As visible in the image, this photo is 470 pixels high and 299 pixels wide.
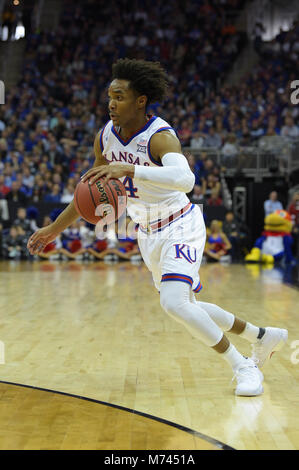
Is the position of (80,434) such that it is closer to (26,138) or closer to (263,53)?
(26,138)

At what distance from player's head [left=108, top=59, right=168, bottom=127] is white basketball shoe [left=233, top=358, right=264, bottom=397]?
1673 millimetres

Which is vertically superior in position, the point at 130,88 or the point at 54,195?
the point at 130,88

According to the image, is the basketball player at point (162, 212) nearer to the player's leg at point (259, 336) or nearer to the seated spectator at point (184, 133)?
the player's leg at point (259, 336)

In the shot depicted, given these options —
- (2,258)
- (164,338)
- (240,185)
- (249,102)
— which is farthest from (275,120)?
(164,338)

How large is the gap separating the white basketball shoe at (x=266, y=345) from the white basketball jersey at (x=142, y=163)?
3.48 ft

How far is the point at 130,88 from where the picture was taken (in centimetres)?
386

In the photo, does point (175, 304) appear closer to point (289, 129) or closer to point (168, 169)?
point (168, 169)

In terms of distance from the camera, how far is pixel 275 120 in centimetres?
1809

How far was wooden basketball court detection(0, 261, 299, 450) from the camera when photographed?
9.59 feet

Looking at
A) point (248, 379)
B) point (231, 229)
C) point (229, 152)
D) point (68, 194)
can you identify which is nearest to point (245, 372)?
point (248, 379)

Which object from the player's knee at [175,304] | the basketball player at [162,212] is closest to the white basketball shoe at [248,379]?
the basketball player at [162,212]

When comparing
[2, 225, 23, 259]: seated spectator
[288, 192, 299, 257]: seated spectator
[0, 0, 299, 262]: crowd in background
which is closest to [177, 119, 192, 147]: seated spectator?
[0, 0, 299, 262]: crowd in background

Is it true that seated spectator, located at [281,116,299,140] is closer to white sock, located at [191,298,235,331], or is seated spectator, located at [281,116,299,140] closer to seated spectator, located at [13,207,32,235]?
seated spectator, located at [13,207,32,235]

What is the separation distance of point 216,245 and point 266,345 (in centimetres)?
992
